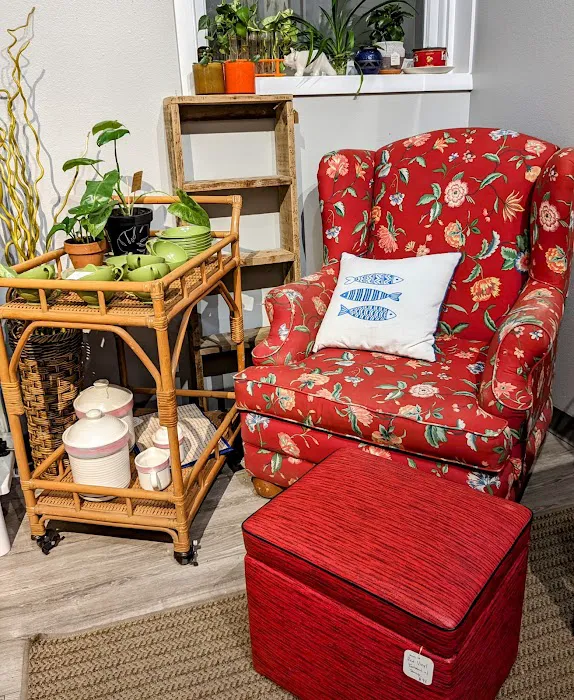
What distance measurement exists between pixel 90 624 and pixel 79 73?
1.65m

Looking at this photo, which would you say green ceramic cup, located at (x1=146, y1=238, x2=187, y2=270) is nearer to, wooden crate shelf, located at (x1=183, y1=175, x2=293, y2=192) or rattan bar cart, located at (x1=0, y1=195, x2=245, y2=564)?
rattan bar cart, located at (x1=0, y1=195, x2=245, y2=564)

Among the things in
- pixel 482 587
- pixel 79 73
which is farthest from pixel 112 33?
pixel 482 587

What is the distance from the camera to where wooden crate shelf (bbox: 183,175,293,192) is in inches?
81.7

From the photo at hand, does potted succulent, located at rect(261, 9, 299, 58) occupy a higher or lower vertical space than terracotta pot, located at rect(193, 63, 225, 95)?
higher

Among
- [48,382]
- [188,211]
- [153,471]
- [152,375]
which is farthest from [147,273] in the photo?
[48,382]

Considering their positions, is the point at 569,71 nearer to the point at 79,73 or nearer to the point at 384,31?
the point at 384,31

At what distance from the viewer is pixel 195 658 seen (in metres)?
1.37

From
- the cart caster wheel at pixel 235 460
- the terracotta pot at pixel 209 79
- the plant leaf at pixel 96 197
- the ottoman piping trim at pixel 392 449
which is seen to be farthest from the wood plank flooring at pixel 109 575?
the terracotta pot at pixel 209 79

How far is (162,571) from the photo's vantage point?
1634mm

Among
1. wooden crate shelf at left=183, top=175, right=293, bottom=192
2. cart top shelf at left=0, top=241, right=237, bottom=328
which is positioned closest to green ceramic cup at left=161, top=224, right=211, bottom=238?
cart top shelf at left=0, top=241, right=237, bottom=328

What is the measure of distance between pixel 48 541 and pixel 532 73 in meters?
2.09

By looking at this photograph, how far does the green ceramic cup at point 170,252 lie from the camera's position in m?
1.63

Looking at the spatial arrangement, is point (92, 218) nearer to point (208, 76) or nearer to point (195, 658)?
point (208, 76)

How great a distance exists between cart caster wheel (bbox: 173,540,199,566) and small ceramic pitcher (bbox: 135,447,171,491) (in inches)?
6.9
